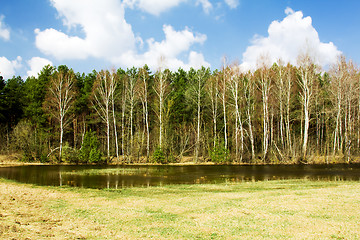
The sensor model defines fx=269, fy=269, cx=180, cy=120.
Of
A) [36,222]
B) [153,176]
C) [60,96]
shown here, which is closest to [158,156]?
[153,176]

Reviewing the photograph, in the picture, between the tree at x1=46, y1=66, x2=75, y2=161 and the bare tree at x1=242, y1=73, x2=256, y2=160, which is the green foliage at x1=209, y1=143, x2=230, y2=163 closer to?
the bare tree at x1=242, y1=73, x2=256, y2=160

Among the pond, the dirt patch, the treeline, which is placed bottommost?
the pond

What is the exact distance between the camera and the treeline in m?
40.2

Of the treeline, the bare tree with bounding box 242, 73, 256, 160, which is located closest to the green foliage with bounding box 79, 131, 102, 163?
the treeline

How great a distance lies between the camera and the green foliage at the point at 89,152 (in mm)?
39625

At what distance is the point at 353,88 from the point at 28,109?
53.5 metres

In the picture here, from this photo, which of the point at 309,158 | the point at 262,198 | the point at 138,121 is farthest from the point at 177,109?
the point at 262,198

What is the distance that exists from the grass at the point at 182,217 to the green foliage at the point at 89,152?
87.8ft

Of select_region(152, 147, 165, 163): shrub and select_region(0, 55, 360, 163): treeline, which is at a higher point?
select_region(0, 55, 360, 163): treeline

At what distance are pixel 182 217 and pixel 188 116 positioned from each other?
4227 cm

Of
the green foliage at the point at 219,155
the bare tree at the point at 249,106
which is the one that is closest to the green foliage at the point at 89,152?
the green foliage at the point at 219,155

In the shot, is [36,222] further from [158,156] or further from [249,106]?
[249,106]

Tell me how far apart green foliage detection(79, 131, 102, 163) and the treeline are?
0.14 metres

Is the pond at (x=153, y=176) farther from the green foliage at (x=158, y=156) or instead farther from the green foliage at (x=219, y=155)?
the green foliage at (x=219, y=155)
